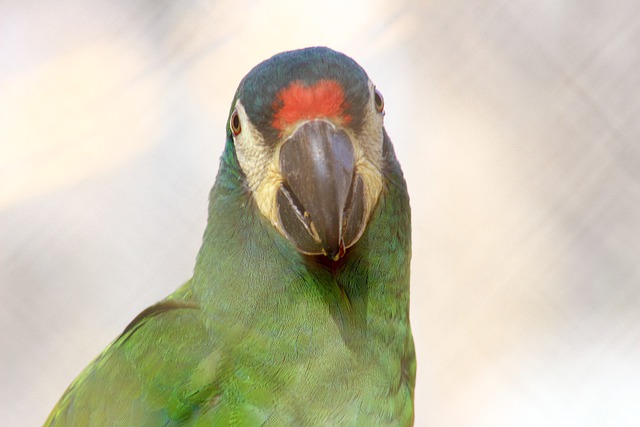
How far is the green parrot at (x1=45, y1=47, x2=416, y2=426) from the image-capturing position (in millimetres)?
880

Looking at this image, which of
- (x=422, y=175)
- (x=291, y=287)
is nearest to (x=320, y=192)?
(x=291, y=287)

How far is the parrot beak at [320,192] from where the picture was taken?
83 cm

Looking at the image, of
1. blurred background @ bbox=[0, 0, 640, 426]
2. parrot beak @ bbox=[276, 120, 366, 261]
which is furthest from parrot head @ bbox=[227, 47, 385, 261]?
blurred background @ bbox=[0, 0, 640, 426]

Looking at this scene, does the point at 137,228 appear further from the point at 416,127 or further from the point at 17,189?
the point at 416,127

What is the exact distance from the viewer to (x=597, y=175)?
84.4 inches

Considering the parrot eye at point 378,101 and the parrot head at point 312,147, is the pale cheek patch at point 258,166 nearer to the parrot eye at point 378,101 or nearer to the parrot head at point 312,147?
the parrot head at point 312,147

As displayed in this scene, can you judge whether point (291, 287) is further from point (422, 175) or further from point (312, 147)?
point (422, 175)

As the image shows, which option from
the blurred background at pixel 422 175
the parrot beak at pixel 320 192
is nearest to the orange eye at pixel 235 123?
the parrot beak at pixel 320 192

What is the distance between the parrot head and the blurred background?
0.97 m

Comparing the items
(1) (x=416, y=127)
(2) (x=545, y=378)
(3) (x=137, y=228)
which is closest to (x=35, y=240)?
(3) (x=137, y=228)

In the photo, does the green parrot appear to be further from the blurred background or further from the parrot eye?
the blurred background

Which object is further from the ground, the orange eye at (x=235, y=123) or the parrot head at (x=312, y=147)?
the orange eye at (x=235, y=123)

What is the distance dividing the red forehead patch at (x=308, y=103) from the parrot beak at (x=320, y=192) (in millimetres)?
16

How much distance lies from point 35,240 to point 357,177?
1229 millimetres
